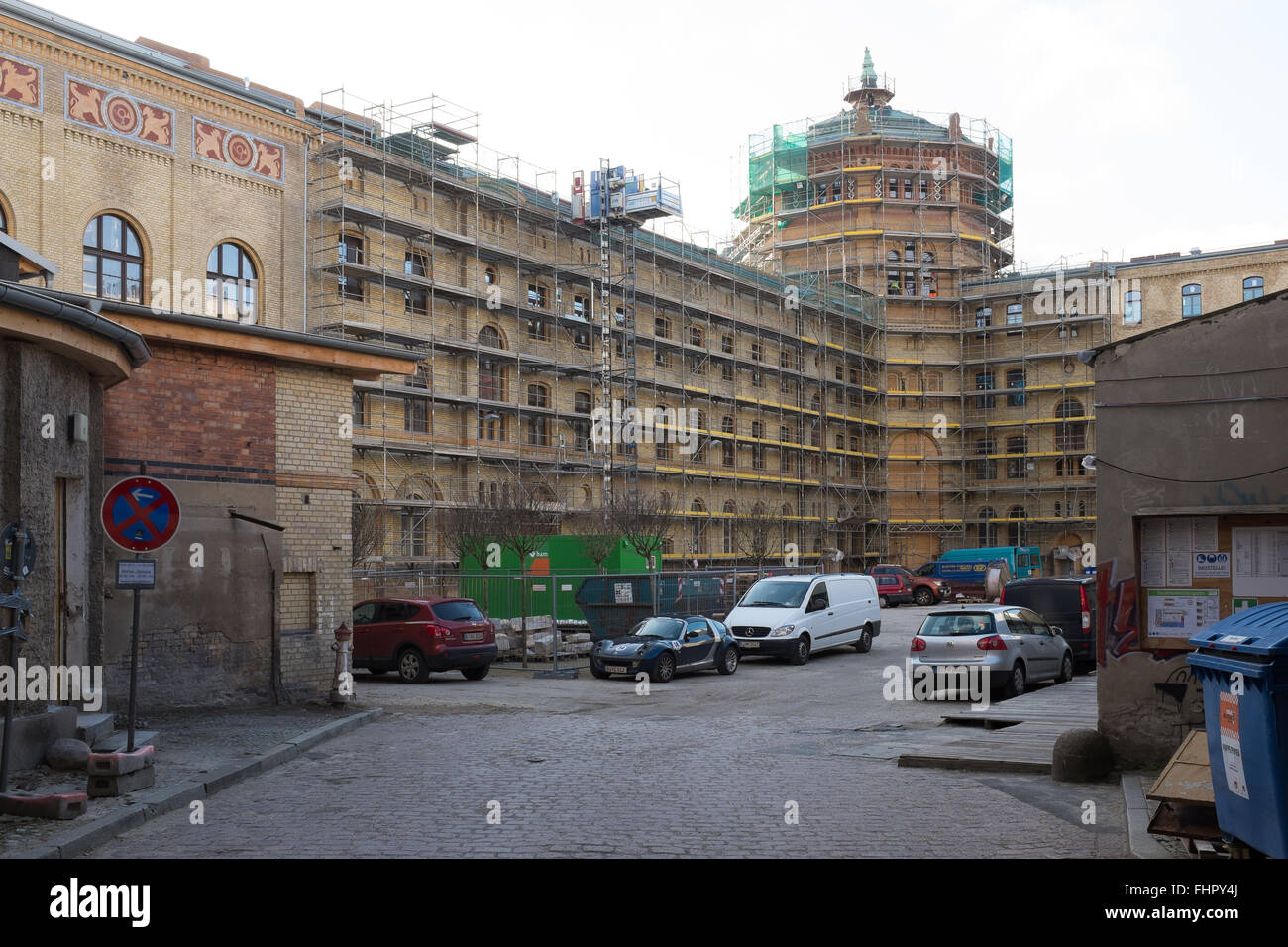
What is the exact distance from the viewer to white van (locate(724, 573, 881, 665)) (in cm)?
2423

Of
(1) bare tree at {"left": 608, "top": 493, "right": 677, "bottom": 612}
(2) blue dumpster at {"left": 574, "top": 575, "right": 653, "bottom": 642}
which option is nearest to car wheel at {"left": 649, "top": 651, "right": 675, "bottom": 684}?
(2) blue dumpster at {"left": 574, "top": 575, "right": 653, "bottom": 642}

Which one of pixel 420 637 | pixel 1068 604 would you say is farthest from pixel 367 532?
pixel 1068 604

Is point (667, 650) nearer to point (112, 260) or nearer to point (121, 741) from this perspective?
point (121, 741)

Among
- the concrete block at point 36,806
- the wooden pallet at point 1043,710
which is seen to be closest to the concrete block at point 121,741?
the concrete block at point 36,806

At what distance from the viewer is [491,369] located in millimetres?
45812

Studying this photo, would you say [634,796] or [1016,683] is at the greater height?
[634,796]

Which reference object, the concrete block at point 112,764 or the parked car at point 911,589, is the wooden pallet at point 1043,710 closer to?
the concrete block at point 112,764

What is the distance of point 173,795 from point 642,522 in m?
31.7

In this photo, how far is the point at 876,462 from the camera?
7075cm

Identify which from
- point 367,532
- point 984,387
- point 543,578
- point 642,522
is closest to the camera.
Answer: point 543,578

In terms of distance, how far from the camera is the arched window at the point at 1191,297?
216 feet
